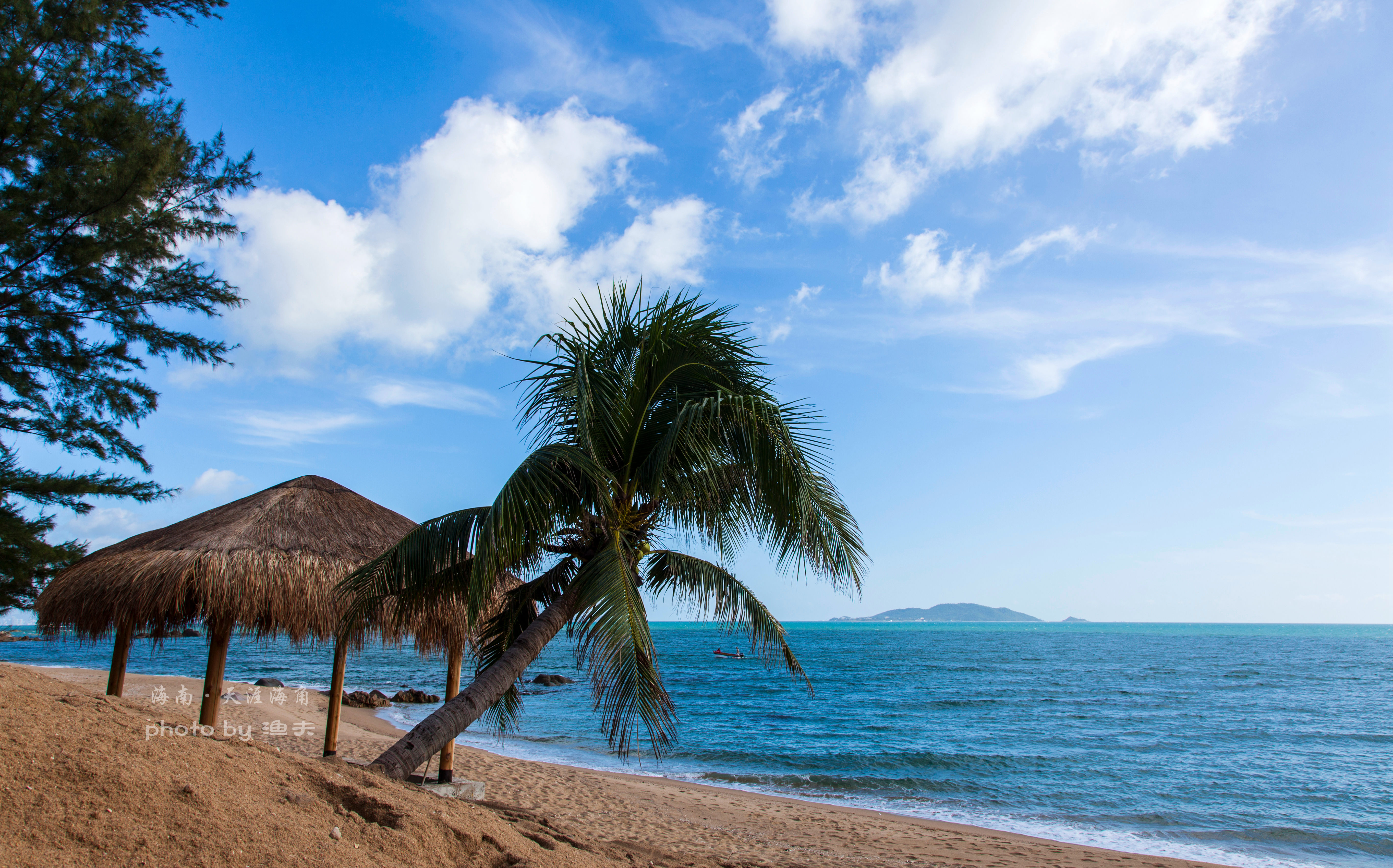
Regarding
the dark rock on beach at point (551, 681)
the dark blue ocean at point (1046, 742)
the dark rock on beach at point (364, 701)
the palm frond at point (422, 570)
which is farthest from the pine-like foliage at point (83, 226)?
the dark rock on beach at point (551, 681)

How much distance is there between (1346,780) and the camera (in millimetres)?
15281

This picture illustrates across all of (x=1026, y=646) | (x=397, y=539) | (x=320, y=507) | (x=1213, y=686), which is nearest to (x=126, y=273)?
(x=320, y=507)

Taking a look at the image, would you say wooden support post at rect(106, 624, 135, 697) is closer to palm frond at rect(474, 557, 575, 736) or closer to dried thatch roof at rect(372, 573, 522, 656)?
dried thatch roof at rect(372, 573, 522, 656)

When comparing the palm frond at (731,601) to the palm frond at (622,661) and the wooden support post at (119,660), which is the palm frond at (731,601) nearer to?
the palm frond at (622,661)

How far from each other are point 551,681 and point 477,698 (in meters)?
32.2

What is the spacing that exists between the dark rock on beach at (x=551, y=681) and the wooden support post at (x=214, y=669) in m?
27.9

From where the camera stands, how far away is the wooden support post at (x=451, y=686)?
7.92m

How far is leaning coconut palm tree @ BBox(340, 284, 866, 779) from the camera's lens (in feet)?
14.7

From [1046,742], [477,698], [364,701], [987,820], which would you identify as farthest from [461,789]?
[364,701]

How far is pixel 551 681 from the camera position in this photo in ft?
113

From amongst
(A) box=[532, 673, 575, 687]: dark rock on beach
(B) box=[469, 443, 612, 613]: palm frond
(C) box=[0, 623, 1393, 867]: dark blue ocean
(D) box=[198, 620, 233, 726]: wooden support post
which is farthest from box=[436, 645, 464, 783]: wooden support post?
(A) box=[532, 673, 575, 687]: dark rock on beach

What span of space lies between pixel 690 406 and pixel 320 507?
17.1 feet

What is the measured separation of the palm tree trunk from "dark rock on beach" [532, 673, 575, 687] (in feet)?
101

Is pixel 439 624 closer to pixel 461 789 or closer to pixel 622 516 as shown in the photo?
pixel 461 789
